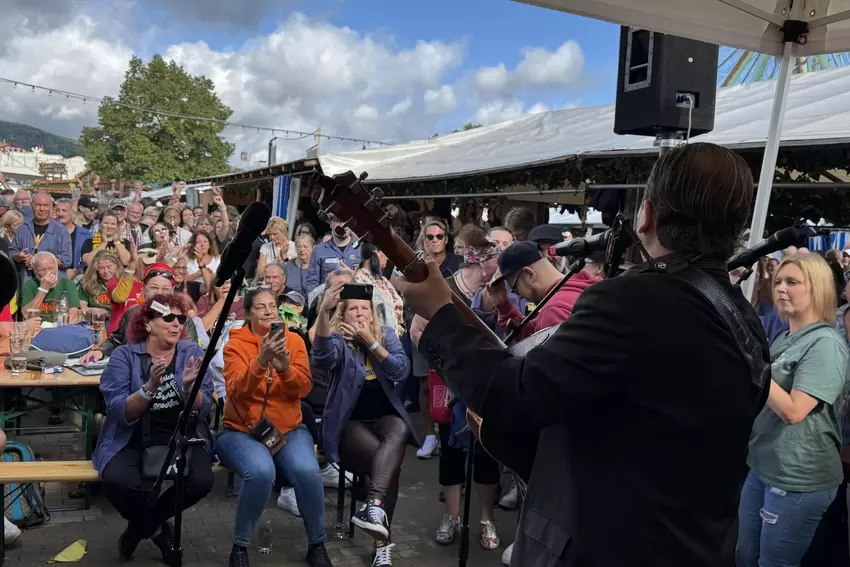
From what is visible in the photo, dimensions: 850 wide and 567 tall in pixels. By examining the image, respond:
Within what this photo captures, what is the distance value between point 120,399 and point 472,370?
3.20 m

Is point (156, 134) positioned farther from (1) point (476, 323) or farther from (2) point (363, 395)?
(1) point (476, 323)

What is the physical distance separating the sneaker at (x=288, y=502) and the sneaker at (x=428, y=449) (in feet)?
4.70

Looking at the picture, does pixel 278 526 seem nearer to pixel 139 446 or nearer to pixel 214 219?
pixel 139 446

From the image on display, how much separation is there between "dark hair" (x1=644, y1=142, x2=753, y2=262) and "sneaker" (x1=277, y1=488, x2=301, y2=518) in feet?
13.4

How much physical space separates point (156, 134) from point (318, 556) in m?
47.5

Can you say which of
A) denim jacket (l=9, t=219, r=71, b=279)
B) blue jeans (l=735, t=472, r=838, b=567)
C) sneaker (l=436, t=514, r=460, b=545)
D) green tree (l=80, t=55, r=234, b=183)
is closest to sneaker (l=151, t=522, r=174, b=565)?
sneaker (l=436, t=514, r=460, b=545)

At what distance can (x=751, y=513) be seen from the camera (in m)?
3.17

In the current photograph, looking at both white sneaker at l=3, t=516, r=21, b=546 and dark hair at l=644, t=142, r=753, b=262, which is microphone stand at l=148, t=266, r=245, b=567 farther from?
dark hair at l=644, t=142, r=753, b=262

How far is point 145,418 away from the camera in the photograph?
4039 mm

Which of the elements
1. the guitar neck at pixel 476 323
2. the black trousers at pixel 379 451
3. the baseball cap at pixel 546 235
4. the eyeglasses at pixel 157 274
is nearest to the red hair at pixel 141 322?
the eyeglasses at pixel 157 274

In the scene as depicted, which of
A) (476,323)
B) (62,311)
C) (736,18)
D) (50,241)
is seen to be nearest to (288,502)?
(62,311)

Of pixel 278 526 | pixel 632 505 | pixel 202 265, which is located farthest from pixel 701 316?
pixel 202 265

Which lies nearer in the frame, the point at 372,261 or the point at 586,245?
the point at 586,245

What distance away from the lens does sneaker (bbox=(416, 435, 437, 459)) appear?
6.21 meters
